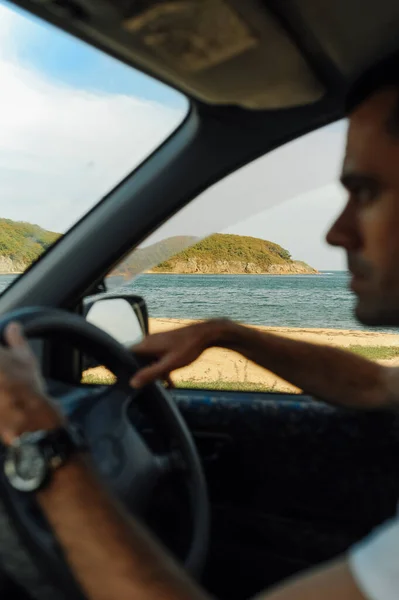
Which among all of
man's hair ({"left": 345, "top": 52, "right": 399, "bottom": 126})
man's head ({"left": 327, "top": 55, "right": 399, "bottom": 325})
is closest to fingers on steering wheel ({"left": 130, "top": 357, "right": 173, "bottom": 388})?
man's head ({"left": 327, "top": 55, "right": 399, "bottom": 325})

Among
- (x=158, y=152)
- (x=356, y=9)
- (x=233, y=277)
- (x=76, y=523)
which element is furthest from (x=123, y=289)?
(x=233, y=277)

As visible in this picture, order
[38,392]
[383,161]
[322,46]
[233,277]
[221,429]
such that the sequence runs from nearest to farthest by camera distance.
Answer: [38,392], [383,161], [322,46], [221,429], [233,277]

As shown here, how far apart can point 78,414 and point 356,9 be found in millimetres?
1234

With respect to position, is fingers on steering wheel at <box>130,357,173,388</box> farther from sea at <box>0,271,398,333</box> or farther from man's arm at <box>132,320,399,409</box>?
sea at <box>0,271,398,333</box>

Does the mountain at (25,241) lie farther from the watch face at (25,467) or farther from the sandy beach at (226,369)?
the watch face at (25,467)

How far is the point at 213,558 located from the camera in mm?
2293

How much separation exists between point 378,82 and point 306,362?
885 millimetres

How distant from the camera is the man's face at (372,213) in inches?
54.6

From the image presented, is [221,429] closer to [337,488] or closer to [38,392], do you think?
[337,488]

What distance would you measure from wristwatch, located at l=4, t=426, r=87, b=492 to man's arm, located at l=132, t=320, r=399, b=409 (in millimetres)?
775

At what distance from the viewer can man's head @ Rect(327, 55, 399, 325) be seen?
139cm

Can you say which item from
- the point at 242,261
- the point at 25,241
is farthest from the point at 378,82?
the point at 242,261

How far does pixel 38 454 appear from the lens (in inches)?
40.0

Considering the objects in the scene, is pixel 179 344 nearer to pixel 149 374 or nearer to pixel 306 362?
pixel 149 374
